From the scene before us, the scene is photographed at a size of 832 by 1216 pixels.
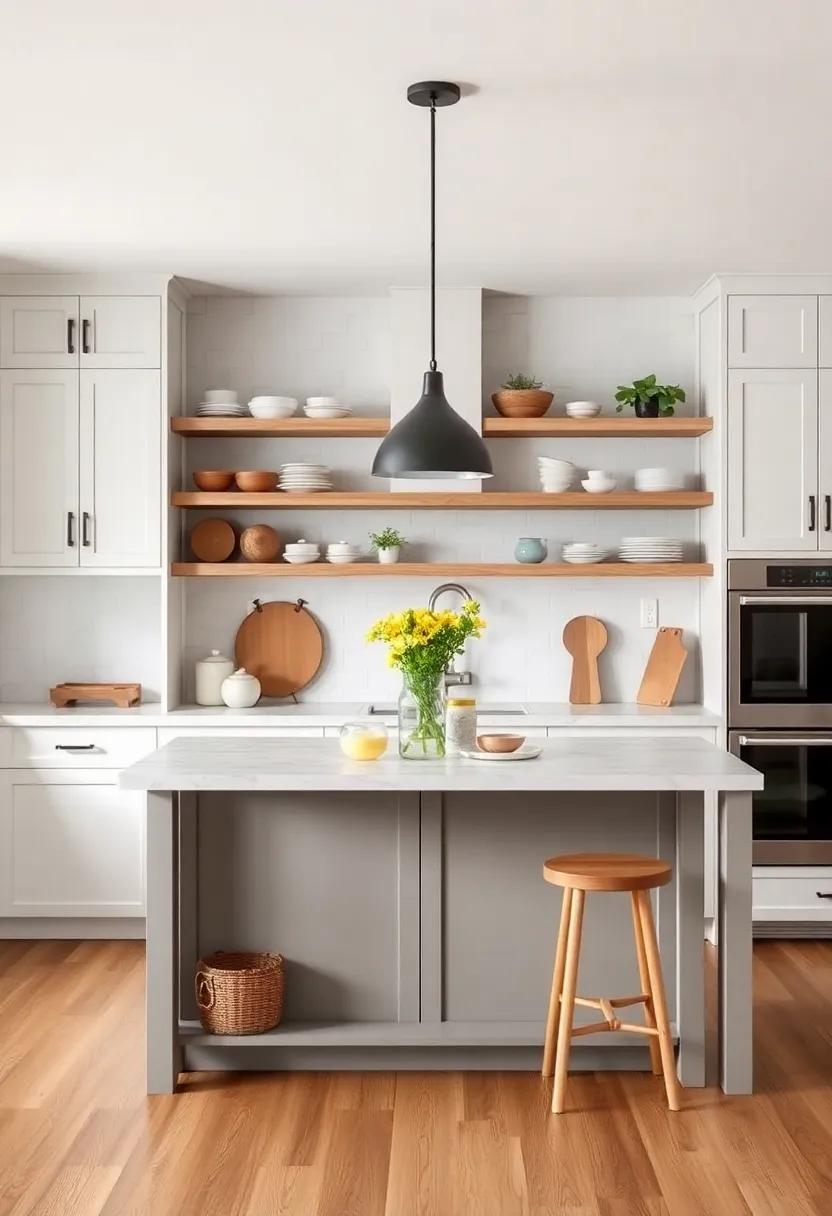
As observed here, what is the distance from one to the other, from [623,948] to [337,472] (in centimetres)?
265

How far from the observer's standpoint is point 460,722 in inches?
146

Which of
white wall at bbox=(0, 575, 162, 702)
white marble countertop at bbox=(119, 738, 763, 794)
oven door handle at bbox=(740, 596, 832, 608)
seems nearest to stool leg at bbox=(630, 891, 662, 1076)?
white marble countertop at bbox=(119, 738, 763, 794)

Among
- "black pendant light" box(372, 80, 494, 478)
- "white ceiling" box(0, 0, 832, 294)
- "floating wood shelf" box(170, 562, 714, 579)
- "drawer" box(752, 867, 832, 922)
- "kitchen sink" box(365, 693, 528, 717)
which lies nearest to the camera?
"white ceiling" box(0, 0, 832, 294)

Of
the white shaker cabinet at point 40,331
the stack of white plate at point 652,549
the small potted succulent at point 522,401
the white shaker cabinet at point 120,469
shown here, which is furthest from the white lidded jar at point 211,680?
the stack of white plate at point 652,549

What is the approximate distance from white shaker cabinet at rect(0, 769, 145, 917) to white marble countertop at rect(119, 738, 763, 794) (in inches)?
53.2

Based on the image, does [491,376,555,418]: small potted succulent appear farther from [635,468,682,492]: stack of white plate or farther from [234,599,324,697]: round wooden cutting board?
[234,599,324,697]: round wooden cutting board

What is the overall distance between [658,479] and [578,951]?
249 centimetres

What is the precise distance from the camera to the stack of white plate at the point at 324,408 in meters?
5.28

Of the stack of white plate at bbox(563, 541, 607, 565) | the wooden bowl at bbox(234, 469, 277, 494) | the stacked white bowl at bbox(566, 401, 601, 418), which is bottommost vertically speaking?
the stack of white plate at bbox(563, 541, 607, 565)

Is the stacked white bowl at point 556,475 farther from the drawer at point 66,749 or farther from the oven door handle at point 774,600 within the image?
the drawer at point 66,749

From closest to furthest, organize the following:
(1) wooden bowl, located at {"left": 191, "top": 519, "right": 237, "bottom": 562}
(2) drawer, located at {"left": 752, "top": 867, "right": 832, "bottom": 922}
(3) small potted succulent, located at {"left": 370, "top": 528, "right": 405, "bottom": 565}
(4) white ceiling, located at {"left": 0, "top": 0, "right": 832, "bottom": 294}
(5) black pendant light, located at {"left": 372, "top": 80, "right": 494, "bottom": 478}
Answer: (4) white ceiling, located at {"left": 0, "top": 0, "right": 832, "bottom": 294}
(5) black pendant light, located at {"left": 372, "top": 80, "right": 494, "bottom": 478}
(2) drawer, located at {"left": 752, "top": 867, "right": 832, "bottom": 922}
(3) small potted succulent, located at {"left": 370, "top": 528, "right": 405, "bottom": 565}
(1) wooden bowl, located at {"left": 191, "top": 519, "right": 237, "bottom": 562}

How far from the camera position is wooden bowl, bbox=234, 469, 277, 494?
17.3ft

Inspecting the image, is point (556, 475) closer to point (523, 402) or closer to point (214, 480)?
point (523, 402)

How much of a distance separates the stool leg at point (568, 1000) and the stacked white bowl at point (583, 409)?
2498 mm
